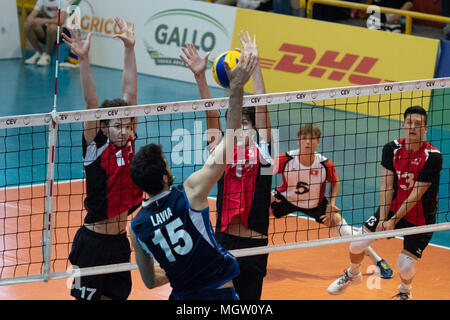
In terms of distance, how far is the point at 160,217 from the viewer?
15.3 feet

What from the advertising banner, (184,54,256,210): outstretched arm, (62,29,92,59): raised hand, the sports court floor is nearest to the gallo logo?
the advertising banner

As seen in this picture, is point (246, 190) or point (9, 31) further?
point (9, 31)

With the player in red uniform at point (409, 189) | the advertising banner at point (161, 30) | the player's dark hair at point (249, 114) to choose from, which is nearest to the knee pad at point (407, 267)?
the player in red uniform at point (409, 189)

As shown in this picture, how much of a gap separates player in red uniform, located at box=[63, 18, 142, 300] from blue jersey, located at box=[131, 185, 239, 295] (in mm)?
1238

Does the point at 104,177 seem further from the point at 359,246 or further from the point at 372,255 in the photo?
the point at 372,255

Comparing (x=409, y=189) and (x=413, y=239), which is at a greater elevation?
(x=409, y=189)

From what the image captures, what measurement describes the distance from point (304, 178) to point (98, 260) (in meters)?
2.94

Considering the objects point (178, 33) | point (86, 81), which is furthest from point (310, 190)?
point (178, 33)

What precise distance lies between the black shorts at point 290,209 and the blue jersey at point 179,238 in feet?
10.9

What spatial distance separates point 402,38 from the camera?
13656 millimetres

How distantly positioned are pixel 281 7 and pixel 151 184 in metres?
11.4

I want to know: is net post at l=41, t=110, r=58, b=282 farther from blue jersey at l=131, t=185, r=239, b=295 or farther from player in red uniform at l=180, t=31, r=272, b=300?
blue jersey at l=131, t=185, r=239, b=295

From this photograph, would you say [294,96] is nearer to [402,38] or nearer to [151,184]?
[151,184]

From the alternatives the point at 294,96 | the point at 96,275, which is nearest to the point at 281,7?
the point at 294,96
